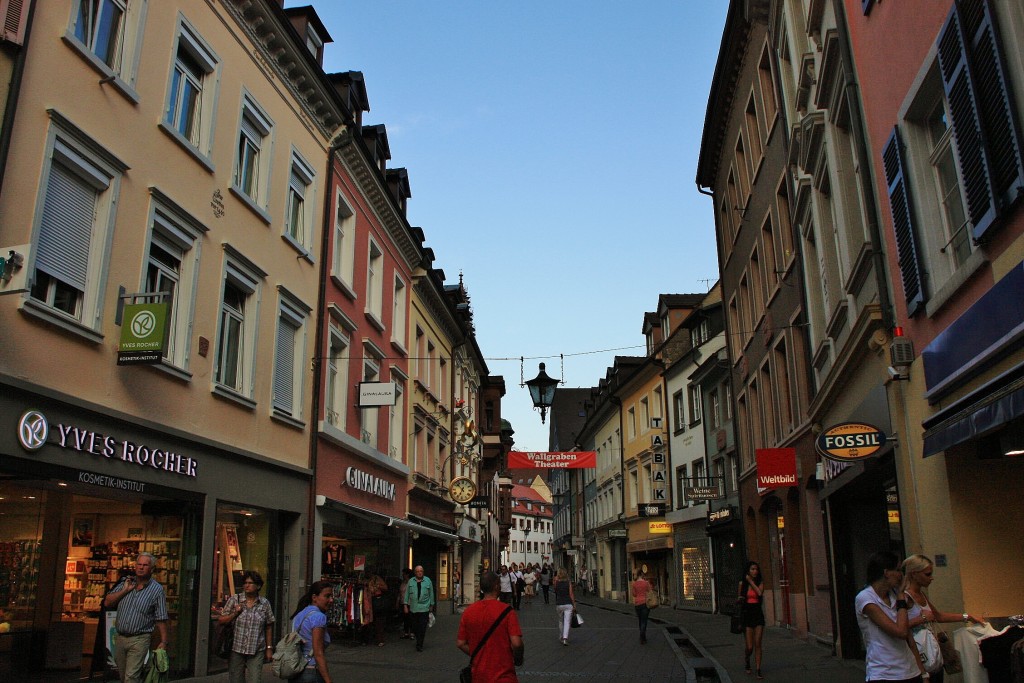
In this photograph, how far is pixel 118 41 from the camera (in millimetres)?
11094

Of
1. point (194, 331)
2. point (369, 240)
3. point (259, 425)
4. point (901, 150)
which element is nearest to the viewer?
point (901, 150)

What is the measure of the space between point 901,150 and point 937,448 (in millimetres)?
3322

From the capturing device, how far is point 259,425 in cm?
1474

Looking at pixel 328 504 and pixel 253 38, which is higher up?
pixel 253 38

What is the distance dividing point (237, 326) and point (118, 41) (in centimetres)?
507

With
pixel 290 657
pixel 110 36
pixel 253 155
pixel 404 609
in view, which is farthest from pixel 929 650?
pixel 404 609

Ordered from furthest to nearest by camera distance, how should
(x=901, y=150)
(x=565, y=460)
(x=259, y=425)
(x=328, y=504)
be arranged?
1. (x=565, y=460)
2. (x=328, y=504)
3. (x=259, y=425)
4. (x=901, y=150)

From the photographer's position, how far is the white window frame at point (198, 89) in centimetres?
1235

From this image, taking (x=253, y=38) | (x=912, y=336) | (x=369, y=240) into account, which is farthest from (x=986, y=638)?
(x=369, y=240)

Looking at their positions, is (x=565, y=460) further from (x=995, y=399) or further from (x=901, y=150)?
(x=995, y=399)

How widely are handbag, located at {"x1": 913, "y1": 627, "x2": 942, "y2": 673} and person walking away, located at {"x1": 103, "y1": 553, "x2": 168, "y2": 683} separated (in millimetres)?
6673

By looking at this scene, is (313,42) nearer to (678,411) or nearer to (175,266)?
(175,266)

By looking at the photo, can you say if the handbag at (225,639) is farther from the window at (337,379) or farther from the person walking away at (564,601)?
the person walking away at (564,601)

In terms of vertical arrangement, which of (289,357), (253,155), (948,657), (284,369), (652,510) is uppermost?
(253,155)
